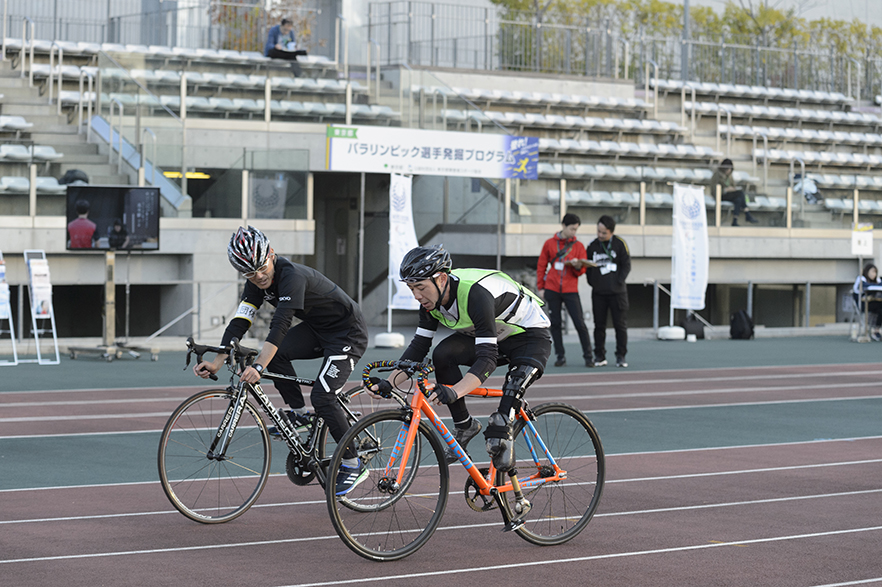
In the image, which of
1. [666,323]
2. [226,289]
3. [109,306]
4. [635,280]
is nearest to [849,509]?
[109,306]

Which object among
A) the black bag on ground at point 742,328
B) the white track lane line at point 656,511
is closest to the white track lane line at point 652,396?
the white track lane line at point 656,511

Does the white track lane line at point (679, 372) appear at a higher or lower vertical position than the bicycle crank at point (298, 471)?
lower

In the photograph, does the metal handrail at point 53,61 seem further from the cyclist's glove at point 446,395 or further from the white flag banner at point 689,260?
the cyclist's glove at point 446,395

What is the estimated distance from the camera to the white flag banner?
72.0ft

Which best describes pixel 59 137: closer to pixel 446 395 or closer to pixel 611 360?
pixel 611 360

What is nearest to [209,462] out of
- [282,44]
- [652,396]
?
[652,396]

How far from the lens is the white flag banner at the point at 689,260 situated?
21953 millimetres

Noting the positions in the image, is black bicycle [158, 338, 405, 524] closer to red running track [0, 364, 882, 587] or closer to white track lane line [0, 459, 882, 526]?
red running track [0, 364, 882, 587]

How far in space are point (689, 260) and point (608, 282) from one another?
6071 mm

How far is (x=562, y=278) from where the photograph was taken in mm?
16516

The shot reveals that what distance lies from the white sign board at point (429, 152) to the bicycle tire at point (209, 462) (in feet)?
40.7

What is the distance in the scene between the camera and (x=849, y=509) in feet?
24.2

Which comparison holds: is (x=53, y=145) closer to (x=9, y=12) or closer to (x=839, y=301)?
(x=9, y=12)

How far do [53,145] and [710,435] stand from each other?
16.0 metres
